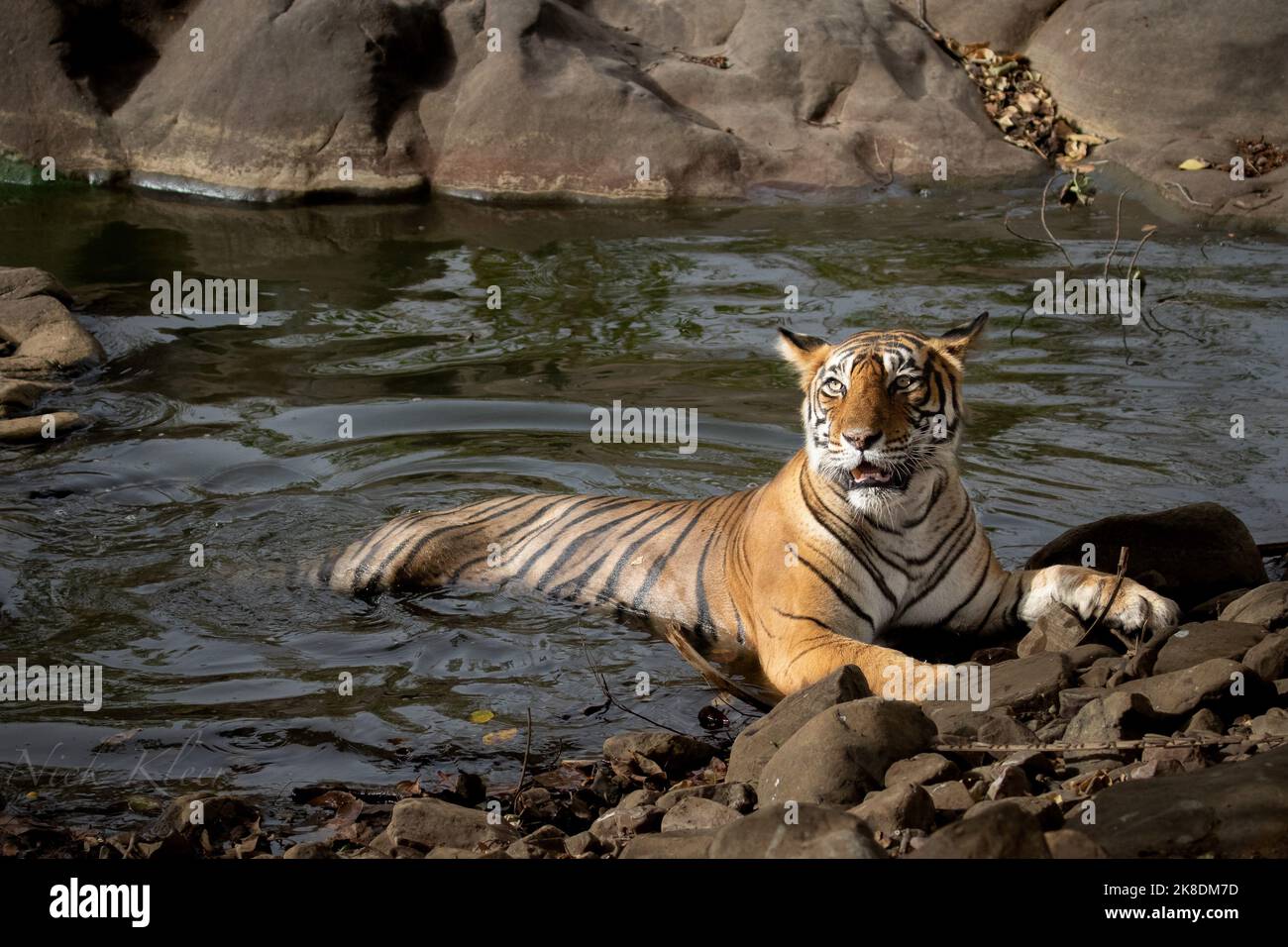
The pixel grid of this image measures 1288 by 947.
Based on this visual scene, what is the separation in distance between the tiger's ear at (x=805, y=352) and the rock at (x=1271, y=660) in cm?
183

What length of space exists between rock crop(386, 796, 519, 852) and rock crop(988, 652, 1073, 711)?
1609 millimetres

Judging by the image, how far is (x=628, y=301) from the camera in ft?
35.3

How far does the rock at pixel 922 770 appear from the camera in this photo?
13.1ft

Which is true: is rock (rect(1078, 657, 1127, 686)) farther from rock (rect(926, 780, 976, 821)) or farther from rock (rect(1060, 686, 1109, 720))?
rock (rect(926, 780, 976, 821))

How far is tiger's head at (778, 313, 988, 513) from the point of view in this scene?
17.2ft

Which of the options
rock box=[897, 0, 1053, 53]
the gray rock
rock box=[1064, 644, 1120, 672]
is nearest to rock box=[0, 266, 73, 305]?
Answer: rock box=[1064, 644, 1120, 672]

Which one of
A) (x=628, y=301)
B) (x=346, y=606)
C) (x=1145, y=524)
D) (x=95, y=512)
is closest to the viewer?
(x=1145, y=524)

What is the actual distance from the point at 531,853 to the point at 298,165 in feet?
36.2

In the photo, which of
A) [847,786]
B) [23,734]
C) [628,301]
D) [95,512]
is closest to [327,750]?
[23,734]

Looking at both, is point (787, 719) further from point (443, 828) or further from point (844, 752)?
point (443, 828)

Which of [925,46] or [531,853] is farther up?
[925,46]

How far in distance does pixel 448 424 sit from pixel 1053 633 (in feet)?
13.7

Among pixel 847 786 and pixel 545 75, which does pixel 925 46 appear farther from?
pixel 847 786

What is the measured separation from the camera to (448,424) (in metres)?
8.52
